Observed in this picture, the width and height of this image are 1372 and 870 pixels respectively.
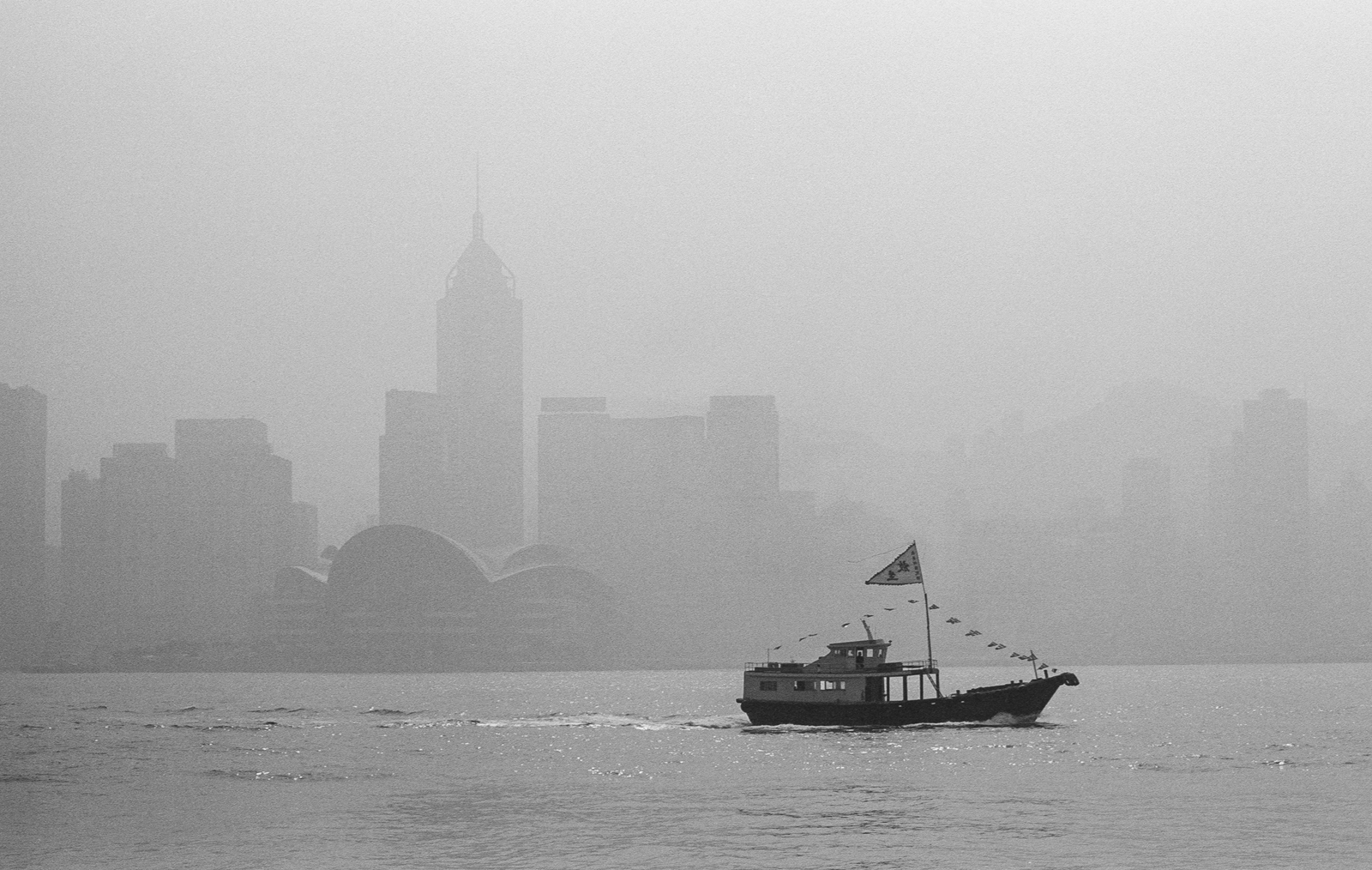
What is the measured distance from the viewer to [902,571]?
10338 cm

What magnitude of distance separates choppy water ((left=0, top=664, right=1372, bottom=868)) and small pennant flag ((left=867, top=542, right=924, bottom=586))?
9.59 meters

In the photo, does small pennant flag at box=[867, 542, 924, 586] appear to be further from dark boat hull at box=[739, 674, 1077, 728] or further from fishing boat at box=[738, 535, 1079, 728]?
dark boat hull at box=[739, 674, 1077, 728]

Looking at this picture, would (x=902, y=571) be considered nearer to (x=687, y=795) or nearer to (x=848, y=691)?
(x=848, y=691)

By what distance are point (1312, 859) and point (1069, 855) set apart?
314 inches

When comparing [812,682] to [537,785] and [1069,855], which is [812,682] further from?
[1069,855]

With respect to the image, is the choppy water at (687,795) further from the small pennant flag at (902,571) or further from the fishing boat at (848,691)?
the small pennant flag at (902,571)

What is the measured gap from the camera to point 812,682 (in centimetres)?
10844

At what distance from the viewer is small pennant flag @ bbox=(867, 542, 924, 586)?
102 meters

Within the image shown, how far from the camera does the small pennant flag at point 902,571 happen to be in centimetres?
10150

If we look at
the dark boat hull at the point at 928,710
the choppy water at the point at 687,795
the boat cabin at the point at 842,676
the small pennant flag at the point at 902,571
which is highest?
the small pennant flag at the point at 902,571

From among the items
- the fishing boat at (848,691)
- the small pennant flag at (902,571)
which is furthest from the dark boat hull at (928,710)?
the small pennant flag at (902,571)

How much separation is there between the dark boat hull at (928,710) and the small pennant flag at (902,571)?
7962 mm

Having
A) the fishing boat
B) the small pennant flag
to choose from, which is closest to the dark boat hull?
the fishing boat

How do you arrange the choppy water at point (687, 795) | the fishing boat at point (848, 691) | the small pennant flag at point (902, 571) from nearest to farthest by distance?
the choppy water at point (687, 795)
the small pennant flag at point (902, 571)
the fishing boat at point (848, 691)
